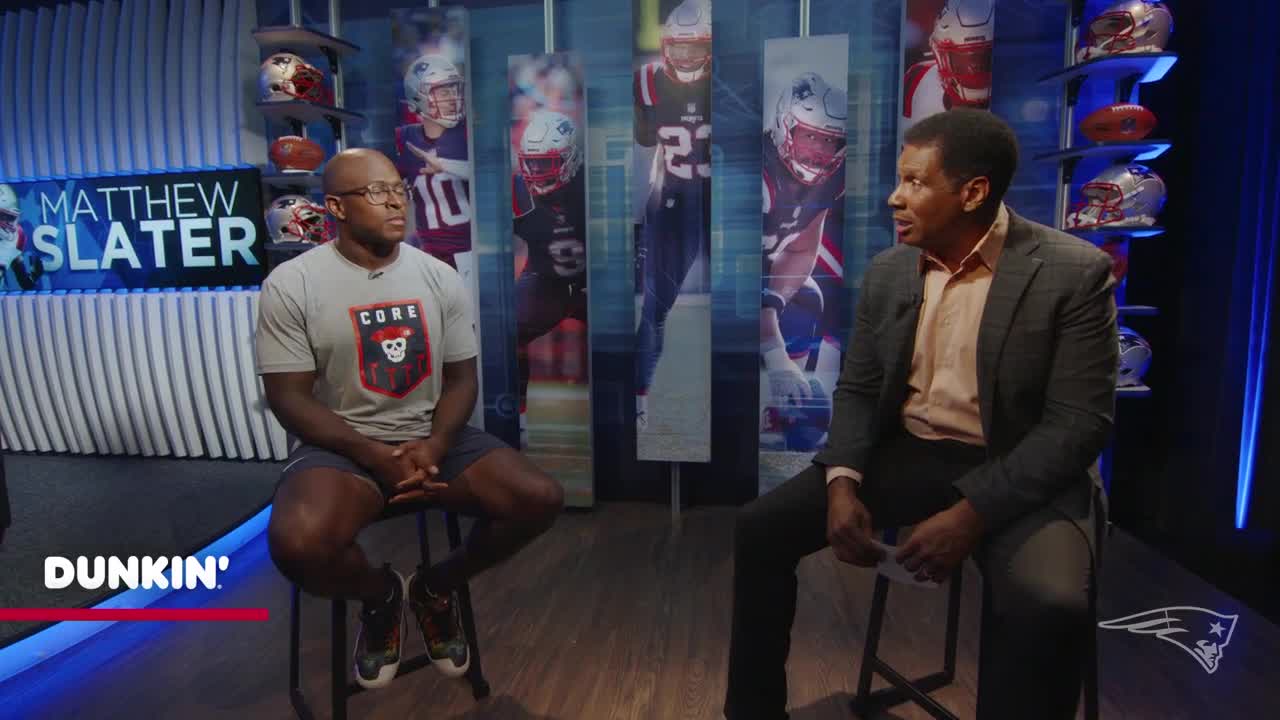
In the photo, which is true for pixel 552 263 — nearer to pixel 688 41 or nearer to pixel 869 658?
pixel 688 41

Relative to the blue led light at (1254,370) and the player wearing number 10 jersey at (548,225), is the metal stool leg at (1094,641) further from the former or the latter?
the player wearing number 10 jersey at (548,225)

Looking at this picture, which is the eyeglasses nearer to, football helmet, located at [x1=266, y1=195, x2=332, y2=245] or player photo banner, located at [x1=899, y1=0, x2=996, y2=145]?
football helmet, located at [x1=266, y1=195, x2=332, y2=245]

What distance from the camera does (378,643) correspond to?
5.43 ft

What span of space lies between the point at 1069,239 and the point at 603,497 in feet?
8.07

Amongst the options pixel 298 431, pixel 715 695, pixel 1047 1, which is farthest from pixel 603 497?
pixel 1047 1

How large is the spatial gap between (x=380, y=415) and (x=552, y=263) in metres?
1.46

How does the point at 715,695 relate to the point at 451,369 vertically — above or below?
below

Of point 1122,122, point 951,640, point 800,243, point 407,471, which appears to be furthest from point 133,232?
point 1122,122

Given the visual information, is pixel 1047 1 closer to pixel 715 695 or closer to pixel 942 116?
pixel 942 116

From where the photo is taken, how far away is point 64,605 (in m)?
2.21

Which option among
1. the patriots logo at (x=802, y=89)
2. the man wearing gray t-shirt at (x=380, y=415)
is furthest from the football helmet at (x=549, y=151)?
the man wearing gray t-shirt at (x=380, y=415)

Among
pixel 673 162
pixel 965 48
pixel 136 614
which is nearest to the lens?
pixel 136 614

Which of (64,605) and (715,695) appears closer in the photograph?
(715,695)

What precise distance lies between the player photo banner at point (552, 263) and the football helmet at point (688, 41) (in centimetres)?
39
